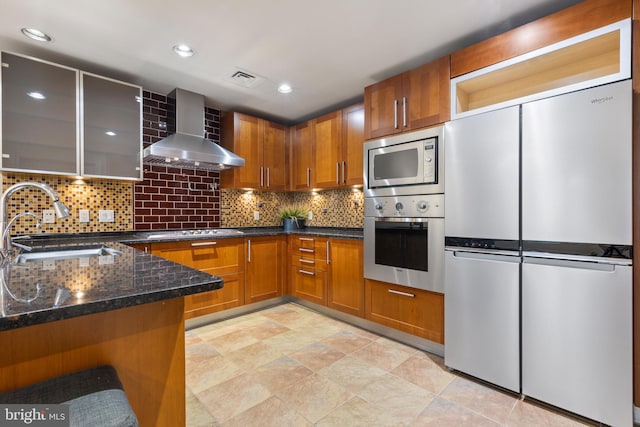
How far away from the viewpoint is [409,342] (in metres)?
2.50

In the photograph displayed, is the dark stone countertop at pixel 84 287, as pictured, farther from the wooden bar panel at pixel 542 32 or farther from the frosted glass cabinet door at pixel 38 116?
the wooden bar panel at pixel 542 32

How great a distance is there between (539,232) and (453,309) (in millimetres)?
733

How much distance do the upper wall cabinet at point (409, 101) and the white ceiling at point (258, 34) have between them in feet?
0.53

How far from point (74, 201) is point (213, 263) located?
1312mm

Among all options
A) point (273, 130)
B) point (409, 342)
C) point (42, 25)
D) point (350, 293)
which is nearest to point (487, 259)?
point (409, 342)

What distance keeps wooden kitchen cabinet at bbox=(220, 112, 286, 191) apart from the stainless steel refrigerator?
7.94ft

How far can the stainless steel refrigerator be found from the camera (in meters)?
1.50

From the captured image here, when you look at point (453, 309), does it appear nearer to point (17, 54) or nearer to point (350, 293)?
point (350, 293)

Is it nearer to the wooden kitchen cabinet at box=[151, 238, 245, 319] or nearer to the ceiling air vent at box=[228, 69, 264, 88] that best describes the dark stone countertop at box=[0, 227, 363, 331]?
the wooden kitchen cabinet at box=[151, 238, 245, 319]

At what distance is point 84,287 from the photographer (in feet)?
2.85

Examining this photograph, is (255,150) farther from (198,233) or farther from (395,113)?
(395,113)

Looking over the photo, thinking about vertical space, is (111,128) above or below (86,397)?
above

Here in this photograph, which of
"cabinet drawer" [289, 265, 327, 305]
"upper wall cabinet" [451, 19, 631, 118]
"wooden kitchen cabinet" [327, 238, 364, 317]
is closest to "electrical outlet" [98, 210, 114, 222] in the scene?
"cabinet drawer" [289, 265, 327, 305]

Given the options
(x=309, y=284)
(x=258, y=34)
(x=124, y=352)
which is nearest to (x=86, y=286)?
(x=124, y=352)
